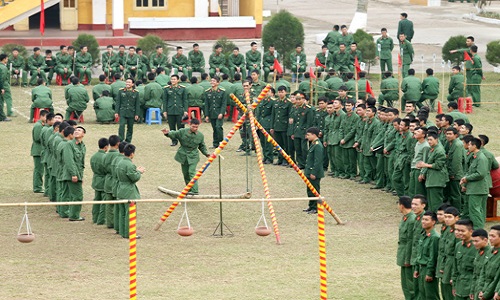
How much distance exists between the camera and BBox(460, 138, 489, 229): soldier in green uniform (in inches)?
736

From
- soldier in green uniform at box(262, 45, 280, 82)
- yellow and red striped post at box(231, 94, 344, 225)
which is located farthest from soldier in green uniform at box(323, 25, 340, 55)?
yellow and red striped post at box(231, 94, 344, 225)

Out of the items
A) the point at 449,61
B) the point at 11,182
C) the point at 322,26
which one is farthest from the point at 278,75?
the point at 322,26

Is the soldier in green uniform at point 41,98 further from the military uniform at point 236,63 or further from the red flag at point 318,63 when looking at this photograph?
the military uniform at point 236,63

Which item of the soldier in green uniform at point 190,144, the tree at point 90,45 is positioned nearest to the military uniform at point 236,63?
the tree at point 90,45

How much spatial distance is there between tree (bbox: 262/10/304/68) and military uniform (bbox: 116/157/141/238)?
1807cm

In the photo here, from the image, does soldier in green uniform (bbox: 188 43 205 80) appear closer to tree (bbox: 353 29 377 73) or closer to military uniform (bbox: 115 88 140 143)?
tree (bbox: 353 29 377 73)

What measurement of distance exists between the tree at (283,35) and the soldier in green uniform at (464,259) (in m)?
22.7

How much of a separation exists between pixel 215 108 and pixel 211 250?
8.52 meters

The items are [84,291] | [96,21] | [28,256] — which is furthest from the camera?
[96,21]

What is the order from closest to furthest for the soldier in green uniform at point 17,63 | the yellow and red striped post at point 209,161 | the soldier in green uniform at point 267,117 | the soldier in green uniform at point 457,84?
the yellow and red striped post at point 209,161 → the soldier in green uniform at point 267,117 → the soldier in green uniform at point 457,84 → the soldier in green uniform at point 17,63

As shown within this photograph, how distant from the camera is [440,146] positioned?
1936cm

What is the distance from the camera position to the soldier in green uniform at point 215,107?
26.1m

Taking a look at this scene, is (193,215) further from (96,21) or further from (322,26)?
(322,26)

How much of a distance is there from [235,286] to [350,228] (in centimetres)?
386
